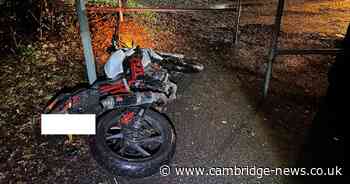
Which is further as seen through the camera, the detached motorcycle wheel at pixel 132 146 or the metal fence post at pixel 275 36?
the metal fence post at pixel 275 36

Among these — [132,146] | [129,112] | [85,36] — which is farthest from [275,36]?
[85,36]

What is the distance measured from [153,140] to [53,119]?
1055mm

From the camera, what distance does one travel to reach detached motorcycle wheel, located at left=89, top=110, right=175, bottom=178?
8.41 ft

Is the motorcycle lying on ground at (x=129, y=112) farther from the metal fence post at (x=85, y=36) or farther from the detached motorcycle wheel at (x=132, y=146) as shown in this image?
the metal fence post at (x=85, y=36)

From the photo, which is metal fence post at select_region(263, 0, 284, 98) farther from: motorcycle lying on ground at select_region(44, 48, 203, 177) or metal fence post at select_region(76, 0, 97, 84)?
metal fence post at select_region(76, 0, 97, 84)

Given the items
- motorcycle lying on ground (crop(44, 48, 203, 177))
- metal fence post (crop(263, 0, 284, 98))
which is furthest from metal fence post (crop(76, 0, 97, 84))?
metal fence post (crop(263, 0, 284, 98))

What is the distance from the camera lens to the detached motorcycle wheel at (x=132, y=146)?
2.56 metres

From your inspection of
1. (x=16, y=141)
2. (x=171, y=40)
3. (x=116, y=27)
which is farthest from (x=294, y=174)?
(x=116, y=27)

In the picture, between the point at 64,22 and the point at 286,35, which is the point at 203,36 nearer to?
the point at 286,35

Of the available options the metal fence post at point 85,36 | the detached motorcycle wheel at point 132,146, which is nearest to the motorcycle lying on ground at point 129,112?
the detached motorcycle wheel at point 132,146

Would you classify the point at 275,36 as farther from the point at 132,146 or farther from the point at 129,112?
the point at 132,146

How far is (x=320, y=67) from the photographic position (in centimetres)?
447

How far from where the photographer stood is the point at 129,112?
293 centimetres

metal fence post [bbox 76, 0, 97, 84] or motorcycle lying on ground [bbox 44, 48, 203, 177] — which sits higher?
metal fence post [bbox 76, 0, 97, 84]
